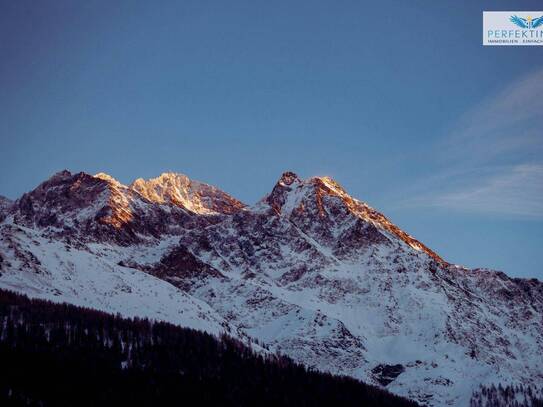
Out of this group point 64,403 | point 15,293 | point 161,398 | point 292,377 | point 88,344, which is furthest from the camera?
point 292,377

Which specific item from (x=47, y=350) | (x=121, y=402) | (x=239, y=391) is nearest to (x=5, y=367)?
(x=47, y=350)

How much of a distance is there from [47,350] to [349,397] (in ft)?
245

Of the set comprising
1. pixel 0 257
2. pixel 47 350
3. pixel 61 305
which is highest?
pixel 0 257

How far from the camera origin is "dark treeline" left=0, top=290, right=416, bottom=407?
142 metres

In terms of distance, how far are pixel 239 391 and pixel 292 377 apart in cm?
2490

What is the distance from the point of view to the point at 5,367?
140250 mm

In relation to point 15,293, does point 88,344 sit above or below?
below

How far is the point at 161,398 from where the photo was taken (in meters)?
148

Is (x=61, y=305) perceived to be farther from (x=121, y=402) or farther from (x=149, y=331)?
(x=121, y=402)

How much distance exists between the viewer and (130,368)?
6142 inches

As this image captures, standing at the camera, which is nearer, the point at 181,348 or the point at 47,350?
the point at 47,350

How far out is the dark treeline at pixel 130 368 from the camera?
465ft

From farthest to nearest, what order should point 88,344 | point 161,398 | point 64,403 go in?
point 88,344 < point 161,398 < point 64,403

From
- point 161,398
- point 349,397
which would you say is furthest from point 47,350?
point 349,397
